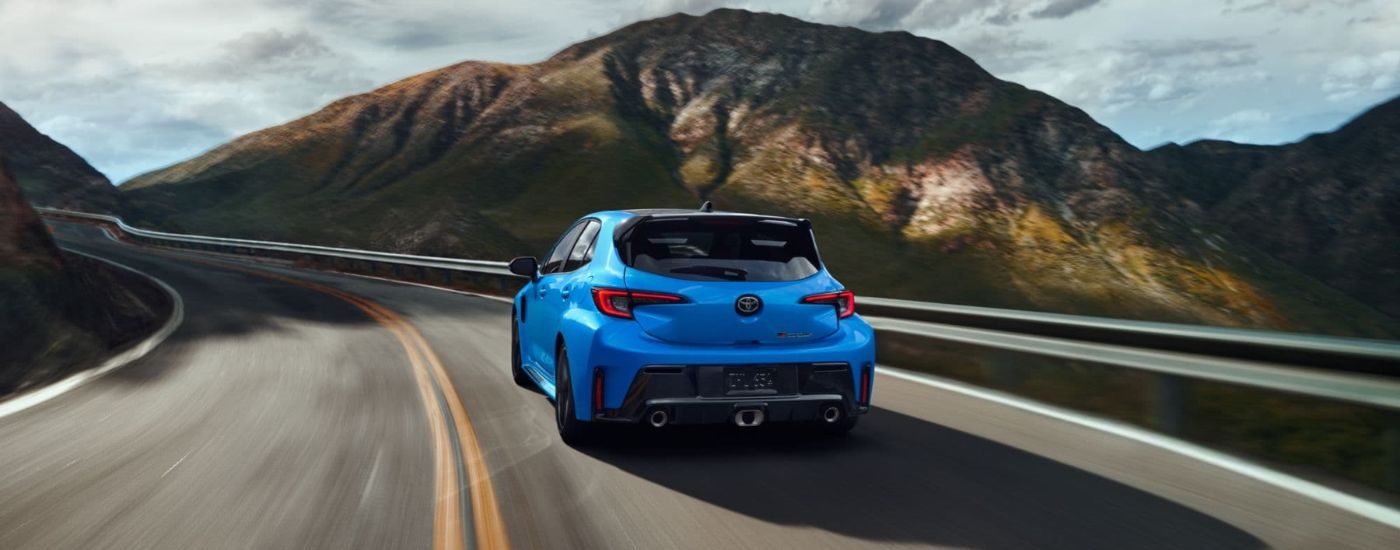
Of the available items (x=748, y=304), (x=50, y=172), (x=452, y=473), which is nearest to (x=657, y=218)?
(x=748, y=304)

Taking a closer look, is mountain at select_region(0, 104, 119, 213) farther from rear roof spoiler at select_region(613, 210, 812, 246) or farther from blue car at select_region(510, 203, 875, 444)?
blue car at select_region(510, 203, 875, 444)

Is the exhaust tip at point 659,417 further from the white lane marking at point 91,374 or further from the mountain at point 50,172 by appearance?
the mountain at point 50,172

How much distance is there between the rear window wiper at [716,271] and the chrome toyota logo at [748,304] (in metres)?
0.17

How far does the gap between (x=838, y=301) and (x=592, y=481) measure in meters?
1.89

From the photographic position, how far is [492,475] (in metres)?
6.20

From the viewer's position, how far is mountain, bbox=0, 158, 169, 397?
37.6ft

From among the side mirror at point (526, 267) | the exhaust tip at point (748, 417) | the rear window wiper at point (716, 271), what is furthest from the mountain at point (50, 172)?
the exhaust tip at point (748, 417)

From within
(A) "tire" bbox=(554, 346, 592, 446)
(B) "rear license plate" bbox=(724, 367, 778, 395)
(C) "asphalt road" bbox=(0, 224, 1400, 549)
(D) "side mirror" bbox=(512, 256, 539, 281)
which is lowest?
(C) "asphalt road" bbox=(0, 224, 1400, 549)

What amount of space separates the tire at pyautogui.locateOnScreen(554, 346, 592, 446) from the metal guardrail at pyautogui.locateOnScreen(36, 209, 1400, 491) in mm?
3695

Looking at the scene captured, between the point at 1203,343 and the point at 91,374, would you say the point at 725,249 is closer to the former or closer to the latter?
the point at 1203,343

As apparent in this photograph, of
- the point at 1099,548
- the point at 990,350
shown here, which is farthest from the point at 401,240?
the point at 1099,548

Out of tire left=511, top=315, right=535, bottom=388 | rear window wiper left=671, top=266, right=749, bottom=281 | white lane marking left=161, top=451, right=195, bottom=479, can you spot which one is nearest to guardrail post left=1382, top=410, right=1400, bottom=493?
rear window wiper left=671, top=266, right=749, bottom=281

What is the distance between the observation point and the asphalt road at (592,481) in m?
4.98

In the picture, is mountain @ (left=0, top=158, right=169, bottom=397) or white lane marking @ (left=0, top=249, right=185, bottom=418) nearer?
white lane marking @ (left=0, top=249, right=185, bottom=418)
